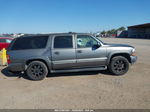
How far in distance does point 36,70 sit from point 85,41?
2307 mm

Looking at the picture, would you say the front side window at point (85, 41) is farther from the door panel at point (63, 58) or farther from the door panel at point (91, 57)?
the door panel at point (63, 58)

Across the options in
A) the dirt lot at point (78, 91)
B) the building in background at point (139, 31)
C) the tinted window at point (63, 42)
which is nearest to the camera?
the dirt lot at point (78, 91)

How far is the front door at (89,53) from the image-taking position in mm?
5633

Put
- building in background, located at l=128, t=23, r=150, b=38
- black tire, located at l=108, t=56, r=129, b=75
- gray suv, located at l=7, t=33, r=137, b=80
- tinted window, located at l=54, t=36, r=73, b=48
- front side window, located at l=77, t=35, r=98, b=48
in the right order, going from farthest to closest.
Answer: building in background, located at l=128, t=23, r=150, b=38 < black tire, located at l=108, t=56, r=129, b=75 < front side window, located at l=77, t=35, r=98, b=48 < tinted window, located at l=54, t=36, r=73, b=48 < gray suv, located at l=7, t=33, r=137, b=80

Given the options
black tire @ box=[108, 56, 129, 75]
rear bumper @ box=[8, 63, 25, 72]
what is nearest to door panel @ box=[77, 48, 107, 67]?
black tire @ box=[108, 56, 129, 75]

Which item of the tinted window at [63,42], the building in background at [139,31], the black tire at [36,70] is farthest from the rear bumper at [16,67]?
the building in background at [139,31]

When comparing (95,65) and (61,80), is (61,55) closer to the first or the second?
(61,80)

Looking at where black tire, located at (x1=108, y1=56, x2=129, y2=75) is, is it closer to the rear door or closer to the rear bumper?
the rear door

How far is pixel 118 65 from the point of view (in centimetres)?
593

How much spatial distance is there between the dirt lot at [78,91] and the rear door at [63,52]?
579mm

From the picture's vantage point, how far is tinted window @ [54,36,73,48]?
5.61 meters

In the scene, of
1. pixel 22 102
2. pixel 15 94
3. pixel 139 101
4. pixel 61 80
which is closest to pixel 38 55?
pixel 61 80

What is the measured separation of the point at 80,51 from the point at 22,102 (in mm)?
2808

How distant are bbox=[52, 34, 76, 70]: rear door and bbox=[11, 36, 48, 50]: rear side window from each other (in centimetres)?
44
